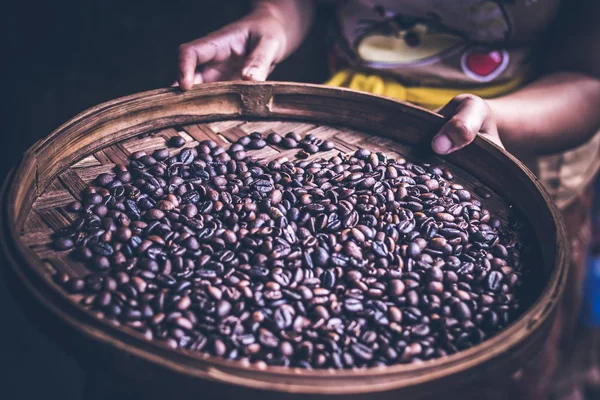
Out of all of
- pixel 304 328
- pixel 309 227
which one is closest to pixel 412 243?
pixel 309 227

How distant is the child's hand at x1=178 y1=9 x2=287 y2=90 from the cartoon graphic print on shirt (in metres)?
0.33

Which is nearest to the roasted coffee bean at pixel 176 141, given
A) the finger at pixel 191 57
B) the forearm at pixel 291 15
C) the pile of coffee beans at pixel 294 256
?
the pile of coffee beans at pixel 294 256

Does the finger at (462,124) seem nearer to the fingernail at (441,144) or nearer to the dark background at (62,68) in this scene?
the fingernail at (441,144)

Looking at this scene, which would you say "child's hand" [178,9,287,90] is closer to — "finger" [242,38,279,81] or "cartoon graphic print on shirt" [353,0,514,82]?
"finger" [242,38,279,81]

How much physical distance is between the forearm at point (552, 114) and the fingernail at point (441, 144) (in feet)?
1.18

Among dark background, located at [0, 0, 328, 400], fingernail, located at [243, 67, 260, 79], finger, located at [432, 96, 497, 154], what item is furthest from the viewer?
dark background, located at [0, 0, 328, 400]

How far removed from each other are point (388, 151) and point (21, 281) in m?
1.06

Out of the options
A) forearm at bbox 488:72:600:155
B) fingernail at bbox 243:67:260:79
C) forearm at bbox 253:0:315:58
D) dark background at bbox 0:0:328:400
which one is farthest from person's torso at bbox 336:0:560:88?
dark background at bbox 0:0:328:400

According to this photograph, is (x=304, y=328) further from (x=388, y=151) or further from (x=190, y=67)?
(x=190, y=67)

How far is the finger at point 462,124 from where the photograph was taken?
1.39m

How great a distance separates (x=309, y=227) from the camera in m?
1.31

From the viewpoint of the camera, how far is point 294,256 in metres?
1.19

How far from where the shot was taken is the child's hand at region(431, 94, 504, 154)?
1.39 metres

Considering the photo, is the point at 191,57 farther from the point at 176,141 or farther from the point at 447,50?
the point at 447,50
